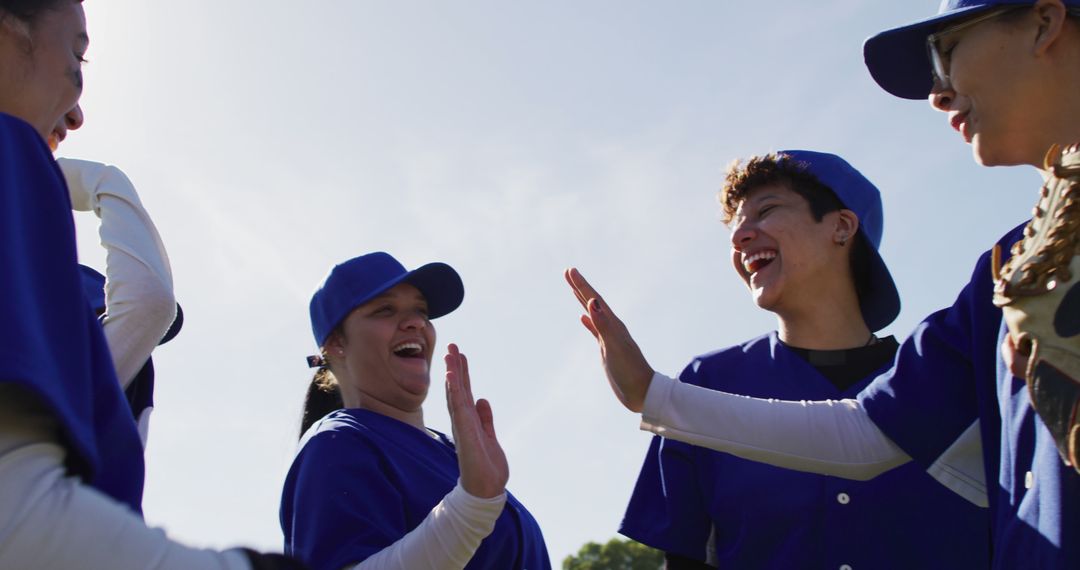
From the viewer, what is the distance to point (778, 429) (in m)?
3.34

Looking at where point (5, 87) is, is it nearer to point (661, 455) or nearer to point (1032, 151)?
point (1032, 151)

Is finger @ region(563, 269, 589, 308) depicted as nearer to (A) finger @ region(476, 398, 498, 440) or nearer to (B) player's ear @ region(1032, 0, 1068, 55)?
(A) finger @ region(476, 398, 498, 440)

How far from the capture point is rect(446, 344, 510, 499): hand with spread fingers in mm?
3629

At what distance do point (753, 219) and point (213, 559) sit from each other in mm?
3572

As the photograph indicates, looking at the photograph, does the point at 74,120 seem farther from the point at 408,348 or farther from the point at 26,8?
the point at 408,348

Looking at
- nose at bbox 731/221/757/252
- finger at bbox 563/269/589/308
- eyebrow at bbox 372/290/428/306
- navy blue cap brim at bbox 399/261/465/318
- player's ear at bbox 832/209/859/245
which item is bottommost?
finger at bbox 563/269/589/308

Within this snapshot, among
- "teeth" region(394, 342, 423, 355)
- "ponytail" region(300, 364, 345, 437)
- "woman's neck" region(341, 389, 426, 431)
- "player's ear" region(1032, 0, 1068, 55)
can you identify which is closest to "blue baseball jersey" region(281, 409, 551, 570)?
"woman's neck" region(341, 389, 426, 431)

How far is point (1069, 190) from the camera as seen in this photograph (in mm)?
2342

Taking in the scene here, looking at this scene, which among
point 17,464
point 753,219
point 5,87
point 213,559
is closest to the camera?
point 17,464

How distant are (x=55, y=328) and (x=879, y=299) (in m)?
3.79

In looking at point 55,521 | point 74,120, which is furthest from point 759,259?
point 55,521

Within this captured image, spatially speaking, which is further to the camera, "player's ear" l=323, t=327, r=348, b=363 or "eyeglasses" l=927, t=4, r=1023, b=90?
"player's ear" l=323, t=327, r=348, b=363

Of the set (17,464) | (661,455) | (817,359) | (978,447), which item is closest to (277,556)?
(17,464)

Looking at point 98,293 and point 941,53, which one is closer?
point 941,53
